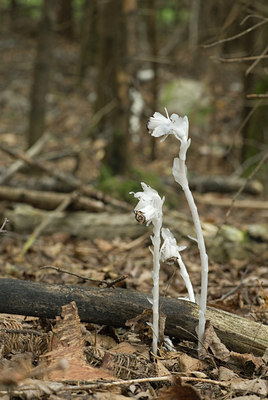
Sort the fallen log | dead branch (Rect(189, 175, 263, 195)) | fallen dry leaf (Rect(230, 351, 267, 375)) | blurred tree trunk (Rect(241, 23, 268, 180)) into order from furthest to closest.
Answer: blurred tree trunk (Rect(241, 23, 268, 180)) → dead branch (Rect(189, 175, 263, 195)) → the fallen log → fallen dry leaf (Rect(230, 351, 267, 375))

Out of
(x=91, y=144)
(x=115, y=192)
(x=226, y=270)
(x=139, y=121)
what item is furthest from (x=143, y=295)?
(x=139, y=121)

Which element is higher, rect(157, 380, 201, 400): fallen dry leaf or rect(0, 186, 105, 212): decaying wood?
rect(0, 186, 105, 212): decaying wood

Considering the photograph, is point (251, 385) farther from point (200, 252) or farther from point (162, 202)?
point (162, 202)

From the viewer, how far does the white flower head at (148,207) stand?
2154mm

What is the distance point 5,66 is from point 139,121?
8.19 m

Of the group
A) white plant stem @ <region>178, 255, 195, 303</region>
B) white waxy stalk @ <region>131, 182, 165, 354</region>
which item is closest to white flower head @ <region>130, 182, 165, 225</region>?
white waxy stalk @ <region>131, 182, 165, 354</region>

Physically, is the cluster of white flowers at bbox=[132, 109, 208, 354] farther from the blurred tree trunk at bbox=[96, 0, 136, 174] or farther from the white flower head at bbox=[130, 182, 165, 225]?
the blurred tree trunk at bbox=[96, 0, 136, 174]

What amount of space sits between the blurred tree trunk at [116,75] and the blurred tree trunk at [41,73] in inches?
54.2

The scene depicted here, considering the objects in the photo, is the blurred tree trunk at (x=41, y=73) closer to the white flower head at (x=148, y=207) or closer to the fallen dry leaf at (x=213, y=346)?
the white flower head at (x=148, y=207)

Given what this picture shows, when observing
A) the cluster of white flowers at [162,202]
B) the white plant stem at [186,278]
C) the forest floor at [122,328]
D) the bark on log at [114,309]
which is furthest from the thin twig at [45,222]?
the cluster of white flowers at [162,202]

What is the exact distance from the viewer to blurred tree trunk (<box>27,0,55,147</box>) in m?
7.89

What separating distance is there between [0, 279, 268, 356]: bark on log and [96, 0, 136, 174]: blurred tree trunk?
4326mm

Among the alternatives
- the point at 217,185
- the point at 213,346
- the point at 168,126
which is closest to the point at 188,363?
the point at 213,346

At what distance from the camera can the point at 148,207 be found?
7.17 ft
